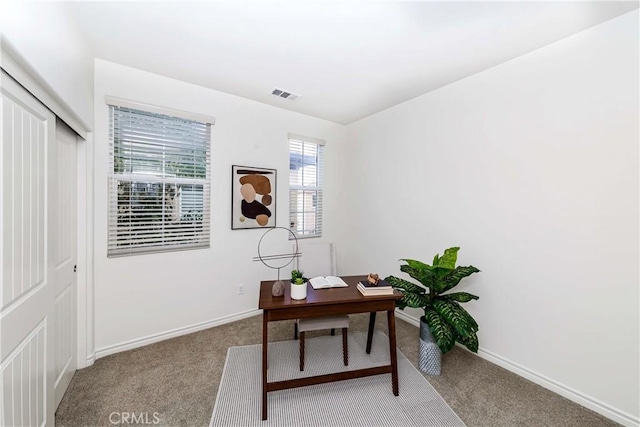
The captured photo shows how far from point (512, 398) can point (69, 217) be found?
11.7ft

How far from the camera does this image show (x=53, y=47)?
4.35 ft

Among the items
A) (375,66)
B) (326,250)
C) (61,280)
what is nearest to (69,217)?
(61,280)

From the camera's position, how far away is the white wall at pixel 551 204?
1.60m

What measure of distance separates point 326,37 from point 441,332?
2333 mm

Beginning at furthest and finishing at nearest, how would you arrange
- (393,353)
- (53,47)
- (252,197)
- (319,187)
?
(319,187) → (252,197) → (393,353) → (53,47)

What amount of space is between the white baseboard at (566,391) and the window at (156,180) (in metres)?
3.03

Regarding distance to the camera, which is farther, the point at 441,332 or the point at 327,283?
the point at 327,283

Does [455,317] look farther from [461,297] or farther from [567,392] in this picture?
[567,392]

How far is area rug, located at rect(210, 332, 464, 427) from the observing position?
5.25 ft

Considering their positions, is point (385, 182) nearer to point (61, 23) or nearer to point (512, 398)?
point (512, 398)

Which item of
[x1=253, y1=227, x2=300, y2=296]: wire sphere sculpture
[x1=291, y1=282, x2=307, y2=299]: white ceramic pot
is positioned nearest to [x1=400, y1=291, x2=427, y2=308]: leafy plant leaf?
[x1=291, y1=282, x2=307, y2=299]: white ceramic pot

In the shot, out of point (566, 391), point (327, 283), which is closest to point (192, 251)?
point (327, 283)

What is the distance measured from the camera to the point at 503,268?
215 cm

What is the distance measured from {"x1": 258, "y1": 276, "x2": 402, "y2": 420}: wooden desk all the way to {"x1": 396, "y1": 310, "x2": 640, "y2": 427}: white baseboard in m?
1.07
